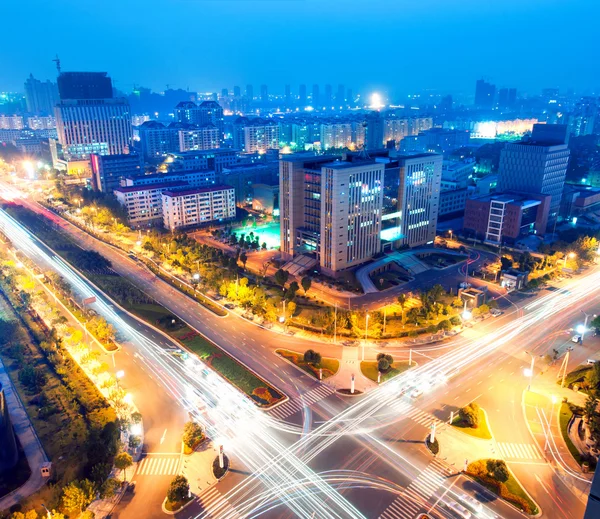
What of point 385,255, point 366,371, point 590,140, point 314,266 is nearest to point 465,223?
point 385,255

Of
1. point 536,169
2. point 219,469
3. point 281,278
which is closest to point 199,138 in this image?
point 536,169

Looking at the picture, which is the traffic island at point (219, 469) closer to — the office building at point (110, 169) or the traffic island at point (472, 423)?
the traffic island at point (472, 423)

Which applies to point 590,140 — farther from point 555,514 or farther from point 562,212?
point 555,514

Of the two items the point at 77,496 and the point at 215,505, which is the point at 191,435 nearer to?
the point at 215,505

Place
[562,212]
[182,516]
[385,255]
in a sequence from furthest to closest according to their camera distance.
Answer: [562,212], [385,255], [182,516]

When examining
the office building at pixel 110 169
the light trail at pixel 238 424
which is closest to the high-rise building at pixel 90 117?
the office building at pixel 110 169

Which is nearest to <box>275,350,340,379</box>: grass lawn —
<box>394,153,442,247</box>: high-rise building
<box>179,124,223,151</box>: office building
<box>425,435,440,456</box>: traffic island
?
<box>425,435,440,456</box>: traffic island

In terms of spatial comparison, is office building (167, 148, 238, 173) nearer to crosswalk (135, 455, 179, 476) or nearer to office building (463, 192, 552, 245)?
office building (463, 192, 552, 245)
